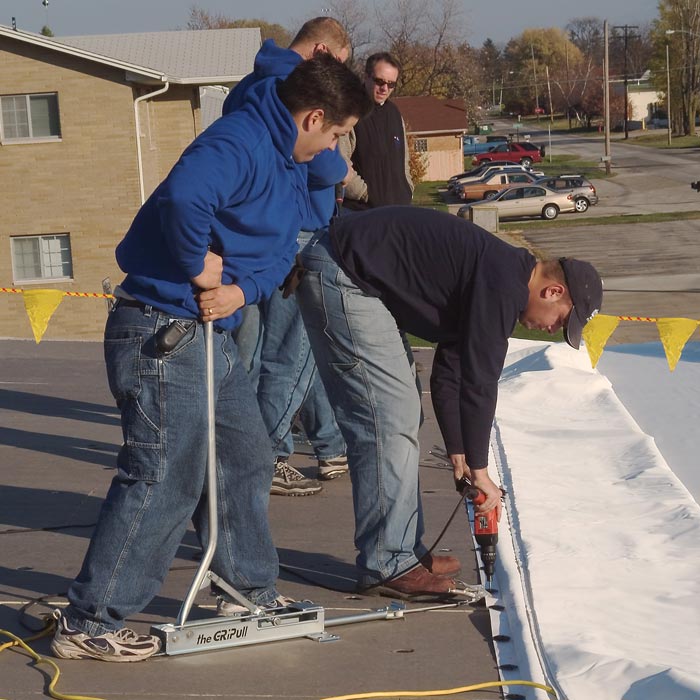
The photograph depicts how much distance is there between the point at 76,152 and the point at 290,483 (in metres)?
23.5

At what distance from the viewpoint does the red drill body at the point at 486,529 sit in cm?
400

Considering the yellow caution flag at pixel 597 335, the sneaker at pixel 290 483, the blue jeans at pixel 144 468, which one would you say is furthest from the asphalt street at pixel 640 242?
the blue jeans at pixel 144 468

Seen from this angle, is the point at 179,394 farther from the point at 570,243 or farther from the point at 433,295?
the point at 570,243

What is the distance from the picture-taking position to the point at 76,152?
27672mm

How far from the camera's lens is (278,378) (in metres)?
5.54

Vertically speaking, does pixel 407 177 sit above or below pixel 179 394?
above

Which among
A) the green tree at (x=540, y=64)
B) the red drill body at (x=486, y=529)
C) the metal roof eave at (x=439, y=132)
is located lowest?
the red drill body at (x=486, y=529)

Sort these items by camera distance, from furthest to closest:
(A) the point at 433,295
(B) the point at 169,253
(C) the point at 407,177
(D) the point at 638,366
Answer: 1. (D) the point at 638,366
2. (C) the point at 407,177
3. (A) the point at 433,295
4. (B) the point at 169,253

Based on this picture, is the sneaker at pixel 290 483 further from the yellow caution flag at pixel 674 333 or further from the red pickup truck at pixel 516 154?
the red pickup truck at pixel 516 154

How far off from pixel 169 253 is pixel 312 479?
252 centimetres

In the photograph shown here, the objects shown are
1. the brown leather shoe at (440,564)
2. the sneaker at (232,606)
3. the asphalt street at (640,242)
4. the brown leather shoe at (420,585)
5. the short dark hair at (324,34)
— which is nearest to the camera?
the sneaker at (232,606)

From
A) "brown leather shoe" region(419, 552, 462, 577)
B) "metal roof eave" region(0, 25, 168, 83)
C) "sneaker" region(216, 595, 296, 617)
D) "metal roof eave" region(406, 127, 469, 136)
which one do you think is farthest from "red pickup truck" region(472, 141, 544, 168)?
"sneaker" region(216, 595, 296, 617)

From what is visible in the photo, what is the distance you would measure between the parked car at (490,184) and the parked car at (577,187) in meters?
4.87

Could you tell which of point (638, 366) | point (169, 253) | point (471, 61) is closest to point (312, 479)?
point (169, 253)
